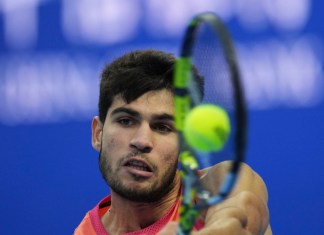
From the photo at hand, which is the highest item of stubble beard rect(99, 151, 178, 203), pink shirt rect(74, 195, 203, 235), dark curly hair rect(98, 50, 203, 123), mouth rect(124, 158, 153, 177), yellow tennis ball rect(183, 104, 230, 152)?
yellow tennis ball rect(183, 104, 230, 152)

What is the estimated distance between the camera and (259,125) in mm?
2570

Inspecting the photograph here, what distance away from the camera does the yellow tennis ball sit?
1.06 metres

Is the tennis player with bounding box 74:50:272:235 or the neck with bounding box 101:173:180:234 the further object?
the neck with bounding box 101:173:180:234

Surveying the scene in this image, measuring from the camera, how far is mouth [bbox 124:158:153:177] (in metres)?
1.60

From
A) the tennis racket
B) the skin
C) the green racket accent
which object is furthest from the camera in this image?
the skin

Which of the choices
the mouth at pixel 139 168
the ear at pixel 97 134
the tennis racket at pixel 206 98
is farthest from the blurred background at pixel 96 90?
the tennis racket at pixel 206 98

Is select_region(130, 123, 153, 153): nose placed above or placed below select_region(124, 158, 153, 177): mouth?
above

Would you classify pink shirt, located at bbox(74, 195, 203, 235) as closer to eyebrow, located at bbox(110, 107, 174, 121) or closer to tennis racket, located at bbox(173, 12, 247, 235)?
eyebrow, located at bbox(110, 107, 174, 121)

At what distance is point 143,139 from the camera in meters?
1.60

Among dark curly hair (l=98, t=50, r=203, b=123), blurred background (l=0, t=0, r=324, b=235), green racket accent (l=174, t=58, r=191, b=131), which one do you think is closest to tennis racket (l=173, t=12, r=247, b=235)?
green racket accent (l=174, t=58, r=191, b=131)

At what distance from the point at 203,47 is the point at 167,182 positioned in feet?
1.64

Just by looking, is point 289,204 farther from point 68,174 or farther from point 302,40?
point 68,174

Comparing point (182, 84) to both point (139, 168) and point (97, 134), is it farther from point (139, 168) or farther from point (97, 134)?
point (97, 134)

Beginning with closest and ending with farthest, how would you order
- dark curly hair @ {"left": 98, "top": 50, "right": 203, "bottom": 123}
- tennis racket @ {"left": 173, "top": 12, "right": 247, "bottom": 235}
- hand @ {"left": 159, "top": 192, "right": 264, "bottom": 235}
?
tennis racket @ {"left": 173, "top": 12, "right": 247, "bottom": 235}
hand @ {"left": 159, "top": 192, "right": 264, "bottom": 235}
dark curly hair @ {"left": 98, "top": 50, "right": 203, "bottom": 123}
